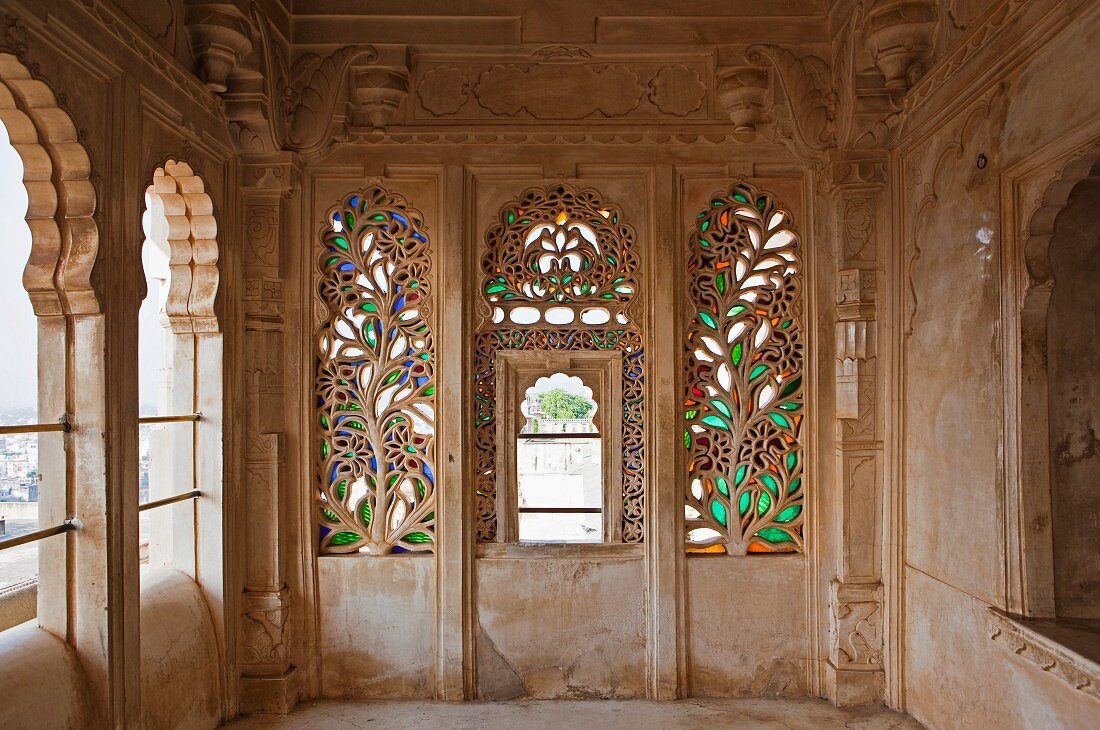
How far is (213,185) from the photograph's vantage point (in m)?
3.82

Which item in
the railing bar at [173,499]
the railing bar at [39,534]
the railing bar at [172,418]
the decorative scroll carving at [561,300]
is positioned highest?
the decorative scroll carving at [561,300]

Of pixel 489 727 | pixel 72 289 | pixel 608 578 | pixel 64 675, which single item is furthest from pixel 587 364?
pixel 64 675

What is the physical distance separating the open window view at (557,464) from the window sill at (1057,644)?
2156 mm

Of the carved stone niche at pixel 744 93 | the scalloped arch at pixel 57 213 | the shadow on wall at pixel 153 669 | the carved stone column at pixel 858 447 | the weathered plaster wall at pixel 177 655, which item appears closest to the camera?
the shadow on wall at pixel 153 669

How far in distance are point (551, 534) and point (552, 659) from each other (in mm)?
720

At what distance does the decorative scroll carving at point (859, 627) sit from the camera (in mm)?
3992

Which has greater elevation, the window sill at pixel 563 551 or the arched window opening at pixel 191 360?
the arched window opening at pixel 191 360

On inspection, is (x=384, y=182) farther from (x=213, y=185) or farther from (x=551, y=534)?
(x=551, y=534)

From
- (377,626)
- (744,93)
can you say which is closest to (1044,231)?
(744,93)

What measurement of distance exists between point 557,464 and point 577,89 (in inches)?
89.9

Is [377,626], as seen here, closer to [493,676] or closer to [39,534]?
[493,676]

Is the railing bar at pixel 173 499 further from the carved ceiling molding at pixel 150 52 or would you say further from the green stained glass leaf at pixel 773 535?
the green stained glass leaf at pixel 773 535

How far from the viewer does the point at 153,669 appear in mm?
3215

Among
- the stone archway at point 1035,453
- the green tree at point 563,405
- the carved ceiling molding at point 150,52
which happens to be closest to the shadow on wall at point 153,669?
the green tree at point 563,405
